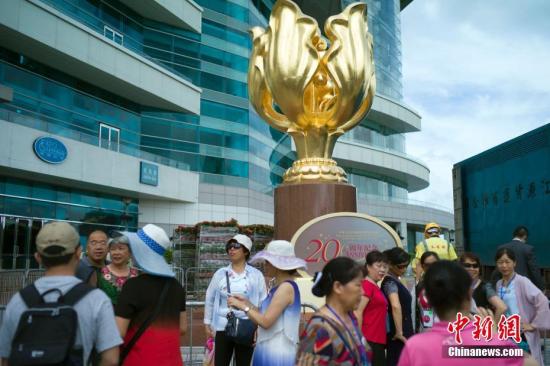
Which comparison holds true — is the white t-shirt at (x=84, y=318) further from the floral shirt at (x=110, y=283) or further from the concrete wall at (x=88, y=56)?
the concrete wall at (x=88, y=56)

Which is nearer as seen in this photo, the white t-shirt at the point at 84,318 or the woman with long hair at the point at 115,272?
the white t-shirt at the point at 84,318

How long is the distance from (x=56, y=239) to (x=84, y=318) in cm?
36

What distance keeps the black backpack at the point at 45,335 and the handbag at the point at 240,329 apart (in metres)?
1.77

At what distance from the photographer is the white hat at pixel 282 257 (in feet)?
10.1

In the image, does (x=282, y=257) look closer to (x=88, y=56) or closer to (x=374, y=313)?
(x=374, y=313)

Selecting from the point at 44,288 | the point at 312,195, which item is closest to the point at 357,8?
the point at 312,195

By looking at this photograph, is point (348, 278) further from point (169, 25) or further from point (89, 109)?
point (169, 25)

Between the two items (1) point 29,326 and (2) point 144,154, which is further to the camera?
(2) point 144,154

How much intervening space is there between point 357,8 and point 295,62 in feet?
4.34

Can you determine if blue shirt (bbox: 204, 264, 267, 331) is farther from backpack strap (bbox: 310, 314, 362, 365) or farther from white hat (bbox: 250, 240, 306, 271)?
backpack strap (bbox: 310, 314, 362, 365)

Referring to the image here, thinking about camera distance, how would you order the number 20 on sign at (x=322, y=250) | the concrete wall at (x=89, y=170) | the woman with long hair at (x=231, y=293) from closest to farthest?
1. the woman with long hair at (x=231, y=293)
2. the number 20 on sign at (x=322, y=250)
3. the concrete wall at (x=89, y=170)

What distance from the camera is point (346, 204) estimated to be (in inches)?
292

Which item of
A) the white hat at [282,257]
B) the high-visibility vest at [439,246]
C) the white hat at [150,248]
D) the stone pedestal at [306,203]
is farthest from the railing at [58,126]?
the white hat at [282,257]

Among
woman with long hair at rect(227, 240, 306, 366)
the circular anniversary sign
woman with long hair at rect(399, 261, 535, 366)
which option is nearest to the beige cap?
woman with long hair at rect(227, 240, 306, 366)
